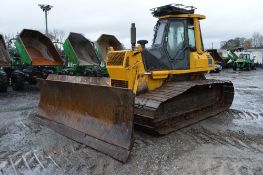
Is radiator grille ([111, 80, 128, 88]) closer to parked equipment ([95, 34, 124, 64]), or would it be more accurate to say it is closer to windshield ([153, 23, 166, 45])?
windshield ([153, 23, 166, 45])

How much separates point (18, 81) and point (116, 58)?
22.8 ft

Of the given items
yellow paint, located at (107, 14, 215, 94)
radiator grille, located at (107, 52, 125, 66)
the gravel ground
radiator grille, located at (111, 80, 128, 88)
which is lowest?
the gravel ground

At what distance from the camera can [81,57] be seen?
13.7m

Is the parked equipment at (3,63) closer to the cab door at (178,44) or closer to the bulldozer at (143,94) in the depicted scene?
the bulldozer at (143,94)

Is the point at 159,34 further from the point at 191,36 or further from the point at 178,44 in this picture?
the point at 191,36

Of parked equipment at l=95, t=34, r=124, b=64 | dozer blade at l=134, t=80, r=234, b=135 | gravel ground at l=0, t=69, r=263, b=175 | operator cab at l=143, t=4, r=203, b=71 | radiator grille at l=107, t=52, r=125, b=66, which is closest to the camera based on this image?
gravel ground at l=0, t=69, r=263, b=175

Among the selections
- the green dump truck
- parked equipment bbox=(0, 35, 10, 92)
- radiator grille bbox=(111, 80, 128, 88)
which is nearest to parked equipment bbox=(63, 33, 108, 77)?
the green dump truck

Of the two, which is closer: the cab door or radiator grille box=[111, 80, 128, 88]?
radiator grille box=[111, 80, 128, 88]

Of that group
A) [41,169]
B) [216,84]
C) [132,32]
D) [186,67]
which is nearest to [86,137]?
[41,169]

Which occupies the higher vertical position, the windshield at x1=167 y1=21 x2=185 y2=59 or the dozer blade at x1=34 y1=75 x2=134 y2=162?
the windshield at x1=167 y1=21 x2=185 y2=59

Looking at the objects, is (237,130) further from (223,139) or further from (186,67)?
(186,67)

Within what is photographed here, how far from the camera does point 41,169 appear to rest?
423 cm

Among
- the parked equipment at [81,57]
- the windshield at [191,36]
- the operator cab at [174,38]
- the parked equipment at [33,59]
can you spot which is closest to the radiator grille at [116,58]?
the operator cab at [174,38]

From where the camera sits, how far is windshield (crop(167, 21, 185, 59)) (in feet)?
22.2
